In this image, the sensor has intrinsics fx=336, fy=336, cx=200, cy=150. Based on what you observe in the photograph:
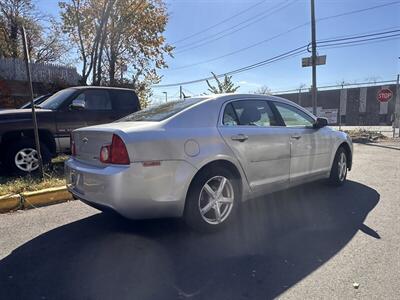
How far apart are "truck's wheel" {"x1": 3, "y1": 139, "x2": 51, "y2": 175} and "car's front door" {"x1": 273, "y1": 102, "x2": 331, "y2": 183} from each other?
449 cm

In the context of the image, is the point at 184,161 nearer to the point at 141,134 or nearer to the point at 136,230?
the point at 141,134

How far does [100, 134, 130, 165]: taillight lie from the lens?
10.6 feet

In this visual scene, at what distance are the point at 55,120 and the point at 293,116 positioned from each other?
181 inches

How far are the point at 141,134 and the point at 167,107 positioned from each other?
3.52ft

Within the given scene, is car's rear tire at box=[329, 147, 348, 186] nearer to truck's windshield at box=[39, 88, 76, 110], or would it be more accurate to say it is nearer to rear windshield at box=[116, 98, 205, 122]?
rear windshield at box=[116, 98, 205, 122]

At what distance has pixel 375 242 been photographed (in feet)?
11.6

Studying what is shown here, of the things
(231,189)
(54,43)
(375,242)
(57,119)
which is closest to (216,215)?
(231,189)

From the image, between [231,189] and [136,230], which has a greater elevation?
[231,189]

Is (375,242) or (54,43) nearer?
(375,242)

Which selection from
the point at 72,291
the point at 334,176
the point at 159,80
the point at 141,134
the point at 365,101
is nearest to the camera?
the point at 72,291

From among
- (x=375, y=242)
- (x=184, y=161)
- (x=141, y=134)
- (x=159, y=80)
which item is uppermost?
(x=159, y=80)

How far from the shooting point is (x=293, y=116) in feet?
16.4

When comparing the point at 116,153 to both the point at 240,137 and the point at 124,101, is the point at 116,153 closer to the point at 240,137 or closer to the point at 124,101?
the point at 240,137

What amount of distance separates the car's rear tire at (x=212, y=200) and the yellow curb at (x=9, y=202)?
2665mm
